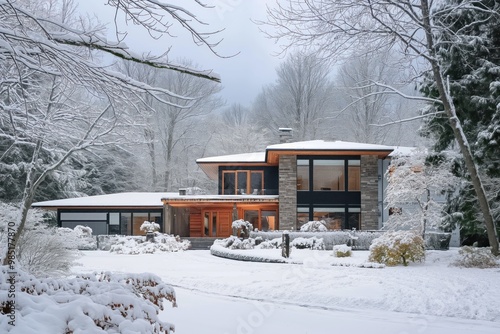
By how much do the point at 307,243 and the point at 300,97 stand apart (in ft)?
76.6

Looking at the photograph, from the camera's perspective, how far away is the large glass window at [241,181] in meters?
28.5

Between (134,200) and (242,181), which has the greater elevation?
(242,181)

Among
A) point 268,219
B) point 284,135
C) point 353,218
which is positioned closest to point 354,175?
point 353,218

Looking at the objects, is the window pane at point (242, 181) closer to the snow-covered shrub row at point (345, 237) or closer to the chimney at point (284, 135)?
the chimney at point (284, 135)

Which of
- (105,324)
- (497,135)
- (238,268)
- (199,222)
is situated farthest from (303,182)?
(105,324)

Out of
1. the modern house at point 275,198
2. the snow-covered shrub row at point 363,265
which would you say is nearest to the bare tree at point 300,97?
the modern house at point 275,198

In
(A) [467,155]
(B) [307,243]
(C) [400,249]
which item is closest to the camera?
(A) [467,155]

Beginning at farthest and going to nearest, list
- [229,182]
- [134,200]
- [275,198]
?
[134,200], [229,182], [275,198]

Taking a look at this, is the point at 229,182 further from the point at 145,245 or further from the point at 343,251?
the point at 343,251

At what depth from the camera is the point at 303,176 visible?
2553cm

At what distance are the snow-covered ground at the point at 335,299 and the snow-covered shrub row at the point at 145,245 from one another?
7454mm

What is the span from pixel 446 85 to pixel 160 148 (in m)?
28.1

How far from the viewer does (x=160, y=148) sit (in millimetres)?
39438

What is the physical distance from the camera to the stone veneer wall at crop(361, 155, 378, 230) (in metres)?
24.8
